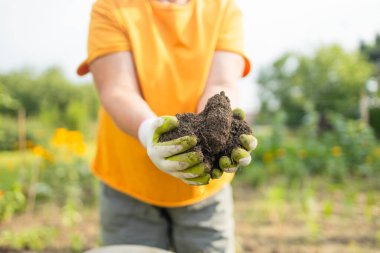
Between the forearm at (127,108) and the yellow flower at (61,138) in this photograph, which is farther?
the yellow flower at (61,138)

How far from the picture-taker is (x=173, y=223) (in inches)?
70.7

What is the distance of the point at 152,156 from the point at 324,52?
25.3 metres

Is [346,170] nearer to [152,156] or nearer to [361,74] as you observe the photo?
[152,156]

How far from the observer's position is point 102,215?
1858 mm

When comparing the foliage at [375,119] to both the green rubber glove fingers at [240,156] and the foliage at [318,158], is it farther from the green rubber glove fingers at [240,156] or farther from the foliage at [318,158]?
the green rubber glove fingers at [240,156]

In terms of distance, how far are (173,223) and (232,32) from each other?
792mm

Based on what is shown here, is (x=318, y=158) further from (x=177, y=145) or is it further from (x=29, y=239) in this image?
(x=177, y=145)

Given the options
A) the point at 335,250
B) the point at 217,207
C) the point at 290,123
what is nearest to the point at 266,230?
the point at 335,250

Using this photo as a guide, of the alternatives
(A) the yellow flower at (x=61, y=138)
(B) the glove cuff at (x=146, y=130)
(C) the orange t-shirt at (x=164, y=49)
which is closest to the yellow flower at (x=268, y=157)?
(A) the yellow flower at (x=61, y=138)

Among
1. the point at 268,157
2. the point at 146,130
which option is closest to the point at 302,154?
the point at 268,157

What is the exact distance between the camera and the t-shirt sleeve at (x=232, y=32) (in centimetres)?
161

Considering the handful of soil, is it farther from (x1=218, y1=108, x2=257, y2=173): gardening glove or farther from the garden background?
the garden background

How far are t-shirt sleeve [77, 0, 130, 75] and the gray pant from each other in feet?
1.93

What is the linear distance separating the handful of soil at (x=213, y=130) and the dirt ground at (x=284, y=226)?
6.99 ft
